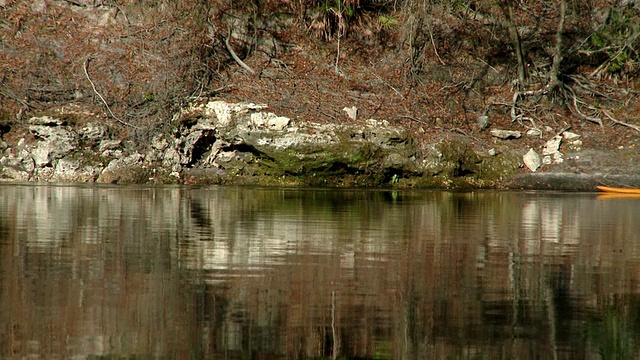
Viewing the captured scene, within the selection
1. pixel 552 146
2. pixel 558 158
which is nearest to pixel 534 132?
pixel 552 146

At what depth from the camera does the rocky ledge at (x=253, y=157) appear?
2066 cm

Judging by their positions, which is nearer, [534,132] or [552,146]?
[552,146]

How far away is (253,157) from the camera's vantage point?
69.0 feet

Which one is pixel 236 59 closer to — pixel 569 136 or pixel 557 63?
pixel 557 63

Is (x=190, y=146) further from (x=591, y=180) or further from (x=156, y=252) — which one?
(x=156, y=252)

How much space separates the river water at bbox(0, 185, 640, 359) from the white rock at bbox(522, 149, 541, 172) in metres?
8.63

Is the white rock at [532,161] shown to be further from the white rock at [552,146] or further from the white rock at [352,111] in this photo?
the white rock at [352,111]

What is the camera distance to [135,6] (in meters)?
25.8

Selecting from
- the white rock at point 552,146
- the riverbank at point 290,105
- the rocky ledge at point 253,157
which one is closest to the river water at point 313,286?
the rocky ledge at point 253,157

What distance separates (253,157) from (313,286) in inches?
585

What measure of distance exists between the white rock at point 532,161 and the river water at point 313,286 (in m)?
8.63

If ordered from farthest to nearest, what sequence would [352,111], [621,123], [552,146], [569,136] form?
[621,123]
[569,136]
[352,111]
[552,146]

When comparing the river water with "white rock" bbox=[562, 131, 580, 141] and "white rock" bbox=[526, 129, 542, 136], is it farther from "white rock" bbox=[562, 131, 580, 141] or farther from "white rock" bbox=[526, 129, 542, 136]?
"white rock" bbox=[562, 131, 580, 141]

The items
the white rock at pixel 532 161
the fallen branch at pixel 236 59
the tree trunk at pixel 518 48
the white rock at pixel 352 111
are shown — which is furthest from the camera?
the tree trunk at pixel 518 48
